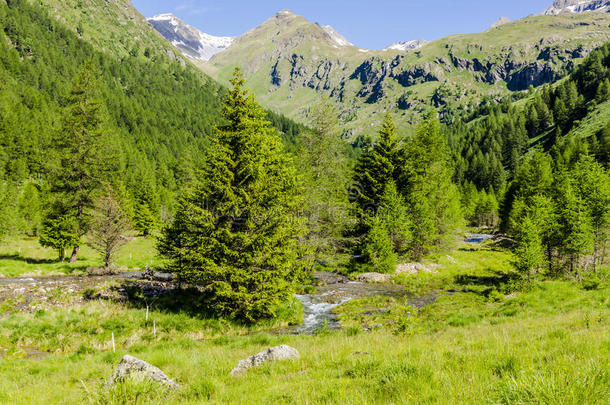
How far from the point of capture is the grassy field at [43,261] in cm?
3038

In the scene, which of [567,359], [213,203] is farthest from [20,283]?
[567,359]

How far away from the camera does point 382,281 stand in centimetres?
3288

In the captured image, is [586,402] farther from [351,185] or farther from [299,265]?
[351,185]

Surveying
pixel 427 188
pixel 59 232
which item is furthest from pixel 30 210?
pixel 427 188

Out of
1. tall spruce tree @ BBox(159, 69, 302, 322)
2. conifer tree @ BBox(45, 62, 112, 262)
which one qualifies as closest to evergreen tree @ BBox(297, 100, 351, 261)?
tall spruce tree @ BBox(159, 69, 302, 322)

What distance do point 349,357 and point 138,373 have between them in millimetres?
5017

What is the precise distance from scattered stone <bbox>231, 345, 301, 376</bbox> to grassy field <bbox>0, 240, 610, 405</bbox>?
50 centimetres

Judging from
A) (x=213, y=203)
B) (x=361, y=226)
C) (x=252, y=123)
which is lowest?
(x=361, y=226)

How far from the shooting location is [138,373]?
6.68 metres

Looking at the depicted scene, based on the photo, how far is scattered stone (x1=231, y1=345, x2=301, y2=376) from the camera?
836 centimetres

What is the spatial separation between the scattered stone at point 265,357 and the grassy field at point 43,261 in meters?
19.3

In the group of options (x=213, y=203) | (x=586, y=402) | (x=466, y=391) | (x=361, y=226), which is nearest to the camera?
(x=586, y=402)

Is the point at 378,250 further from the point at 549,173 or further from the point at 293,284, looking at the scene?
the point at 549,173

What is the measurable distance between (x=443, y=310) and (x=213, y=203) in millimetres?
16953
